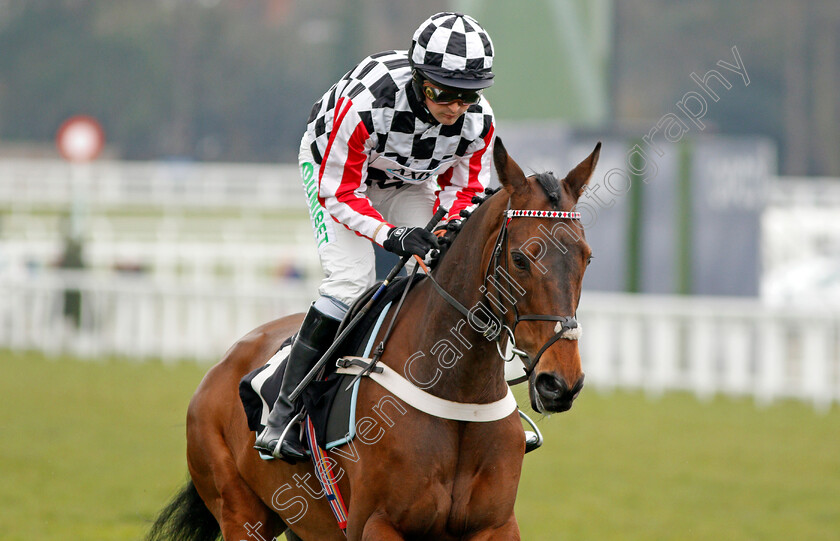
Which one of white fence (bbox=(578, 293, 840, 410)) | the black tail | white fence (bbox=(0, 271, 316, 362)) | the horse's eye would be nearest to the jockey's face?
the horse's eye

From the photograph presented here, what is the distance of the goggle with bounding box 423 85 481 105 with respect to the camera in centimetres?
Answer: 374

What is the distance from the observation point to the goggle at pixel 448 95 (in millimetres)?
3738

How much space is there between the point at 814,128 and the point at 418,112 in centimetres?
3656

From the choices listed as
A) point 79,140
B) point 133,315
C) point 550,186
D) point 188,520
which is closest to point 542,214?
point 550,186

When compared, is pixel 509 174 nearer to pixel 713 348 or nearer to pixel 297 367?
pixel 297 367

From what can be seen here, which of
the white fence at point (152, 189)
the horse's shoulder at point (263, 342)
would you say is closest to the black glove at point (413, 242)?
the horse's shoulder at point (263, 342)

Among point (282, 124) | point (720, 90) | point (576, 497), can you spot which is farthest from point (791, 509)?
point (282, 124)

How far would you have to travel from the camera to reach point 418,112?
3.91 m

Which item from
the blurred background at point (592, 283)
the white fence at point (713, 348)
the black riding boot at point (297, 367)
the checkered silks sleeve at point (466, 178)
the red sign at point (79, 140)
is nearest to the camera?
the black riding boot at point (297, 367)

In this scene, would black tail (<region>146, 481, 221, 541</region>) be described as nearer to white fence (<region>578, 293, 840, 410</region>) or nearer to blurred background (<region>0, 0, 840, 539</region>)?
blurred background (<region>0, 0, 840, 539</region>)

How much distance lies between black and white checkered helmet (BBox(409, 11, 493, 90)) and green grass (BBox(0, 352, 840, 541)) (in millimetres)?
2596

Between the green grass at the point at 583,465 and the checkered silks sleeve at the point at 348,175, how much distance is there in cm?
202

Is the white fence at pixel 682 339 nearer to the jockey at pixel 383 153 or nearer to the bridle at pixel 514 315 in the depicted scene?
the jockey at pixel 383 153

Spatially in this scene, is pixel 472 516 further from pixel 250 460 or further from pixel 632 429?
pixel 632 429
